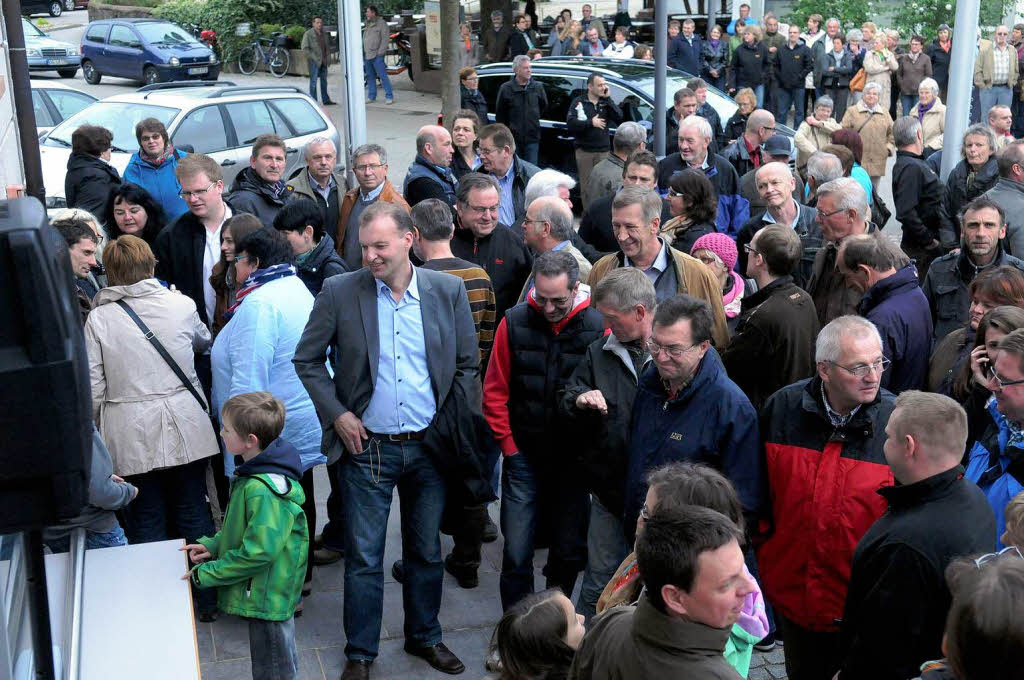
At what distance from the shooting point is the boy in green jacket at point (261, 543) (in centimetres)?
439

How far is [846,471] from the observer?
4016mm

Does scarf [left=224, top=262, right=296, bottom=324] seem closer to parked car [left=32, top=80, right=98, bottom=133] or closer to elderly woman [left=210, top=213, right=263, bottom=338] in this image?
elderly woman [left=210, top=213, right=263, bottom=338]

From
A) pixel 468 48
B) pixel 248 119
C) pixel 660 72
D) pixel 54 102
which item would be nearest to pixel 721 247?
pixel 660 72

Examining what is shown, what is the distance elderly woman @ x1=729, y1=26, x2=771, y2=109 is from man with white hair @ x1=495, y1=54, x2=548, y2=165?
7.45 m

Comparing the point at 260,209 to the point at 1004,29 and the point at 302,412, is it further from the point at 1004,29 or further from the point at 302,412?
the point at 1004,29

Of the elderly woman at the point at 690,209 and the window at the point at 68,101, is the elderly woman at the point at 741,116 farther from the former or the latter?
the window at the point at 68,101

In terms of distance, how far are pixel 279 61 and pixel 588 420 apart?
90.5 feet

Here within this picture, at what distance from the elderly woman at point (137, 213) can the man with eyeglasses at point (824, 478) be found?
173 inches

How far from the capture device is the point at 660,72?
35.2 ft

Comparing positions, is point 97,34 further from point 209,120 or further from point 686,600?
point 686,600

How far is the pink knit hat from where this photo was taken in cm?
628

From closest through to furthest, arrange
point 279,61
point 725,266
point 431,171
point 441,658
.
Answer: point 441,658, point 725,266, point 431,171, point 279,61

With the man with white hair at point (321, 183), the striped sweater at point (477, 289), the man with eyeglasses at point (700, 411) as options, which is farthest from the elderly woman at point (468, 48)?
the man with eyeglasses at point (700, 411)

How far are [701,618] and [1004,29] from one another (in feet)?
58.3
